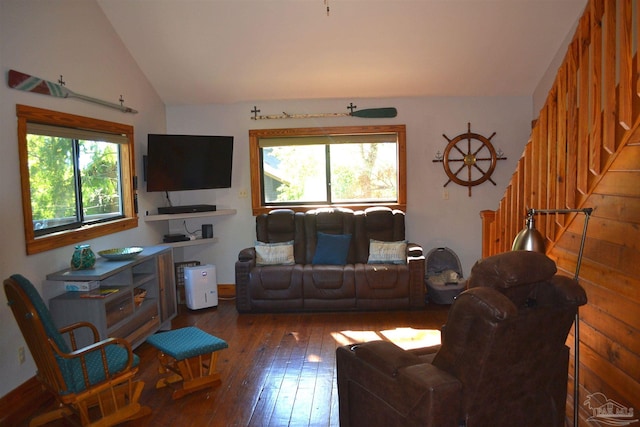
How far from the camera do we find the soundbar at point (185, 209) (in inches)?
231

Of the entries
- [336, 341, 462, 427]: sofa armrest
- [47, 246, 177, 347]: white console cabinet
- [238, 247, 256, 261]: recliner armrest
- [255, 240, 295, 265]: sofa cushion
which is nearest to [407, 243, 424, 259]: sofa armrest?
[255, 240, 295, 265]: sofa cushion

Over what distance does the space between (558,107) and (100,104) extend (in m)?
3.78

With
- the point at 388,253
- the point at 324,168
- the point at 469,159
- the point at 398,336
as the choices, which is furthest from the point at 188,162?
the point at 469,159

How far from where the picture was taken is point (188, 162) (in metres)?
5.76

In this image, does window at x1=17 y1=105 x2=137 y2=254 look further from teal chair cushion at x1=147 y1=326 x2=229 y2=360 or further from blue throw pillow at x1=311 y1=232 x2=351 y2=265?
blue throw pillow at x1=311 y1=232 x2=351 y2=265

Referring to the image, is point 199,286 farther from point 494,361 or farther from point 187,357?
point 494,361

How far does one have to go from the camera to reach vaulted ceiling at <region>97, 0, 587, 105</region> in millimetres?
4848

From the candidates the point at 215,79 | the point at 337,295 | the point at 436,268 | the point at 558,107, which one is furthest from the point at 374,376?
the point at 215,79

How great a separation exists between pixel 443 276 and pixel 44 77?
440 cm

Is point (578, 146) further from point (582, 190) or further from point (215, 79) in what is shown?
point (215, 79)

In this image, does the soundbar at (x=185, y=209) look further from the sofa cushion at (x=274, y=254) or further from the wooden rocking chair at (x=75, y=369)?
the wooden rocking chair at (x=75, y=369)

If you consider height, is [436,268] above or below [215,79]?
below

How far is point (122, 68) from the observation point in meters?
5.24

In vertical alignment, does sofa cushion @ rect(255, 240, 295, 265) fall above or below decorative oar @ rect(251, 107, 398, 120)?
below
